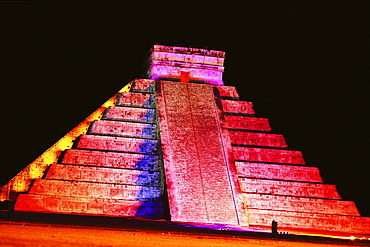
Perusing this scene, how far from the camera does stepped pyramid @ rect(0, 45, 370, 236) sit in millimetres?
17312

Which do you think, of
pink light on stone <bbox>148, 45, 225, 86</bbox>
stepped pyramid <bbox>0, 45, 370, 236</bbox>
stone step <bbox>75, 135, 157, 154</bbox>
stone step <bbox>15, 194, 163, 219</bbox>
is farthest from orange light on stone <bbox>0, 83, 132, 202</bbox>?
pink light on stone <bbox>148, 45, 225, 86</bbox>

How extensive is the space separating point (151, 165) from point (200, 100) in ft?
10.7

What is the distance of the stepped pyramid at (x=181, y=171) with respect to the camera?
56.8 ft

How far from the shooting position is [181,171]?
18125 millimetres

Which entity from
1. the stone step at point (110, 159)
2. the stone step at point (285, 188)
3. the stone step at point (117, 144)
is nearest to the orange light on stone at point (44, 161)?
the stone step at point (117, 144)

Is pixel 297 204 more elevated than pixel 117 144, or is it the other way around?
pixel 117 144

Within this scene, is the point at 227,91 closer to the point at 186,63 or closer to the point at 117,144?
the point at 186,63

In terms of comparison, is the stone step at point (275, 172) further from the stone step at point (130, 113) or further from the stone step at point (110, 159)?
the stone step at point (130, 113)

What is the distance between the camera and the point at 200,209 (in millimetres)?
17094

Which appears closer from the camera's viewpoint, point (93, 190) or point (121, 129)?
point (93, 190)

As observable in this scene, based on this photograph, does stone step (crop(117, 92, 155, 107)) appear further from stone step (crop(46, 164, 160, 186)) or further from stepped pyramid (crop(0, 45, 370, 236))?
stone step (crop(46, 164, 160, 186))

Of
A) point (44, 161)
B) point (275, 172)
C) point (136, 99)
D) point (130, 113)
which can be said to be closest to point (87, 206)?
point (44, 161)

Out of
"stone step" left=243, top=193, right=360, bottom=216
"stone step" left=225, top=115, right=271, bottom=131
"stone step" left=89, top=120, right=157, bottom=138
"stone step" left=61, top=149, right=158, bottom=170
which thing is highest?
"stone step" left=225, top=115, right=271, bottom=131

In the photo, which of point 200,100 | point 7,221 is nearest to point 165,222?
point 7,221
